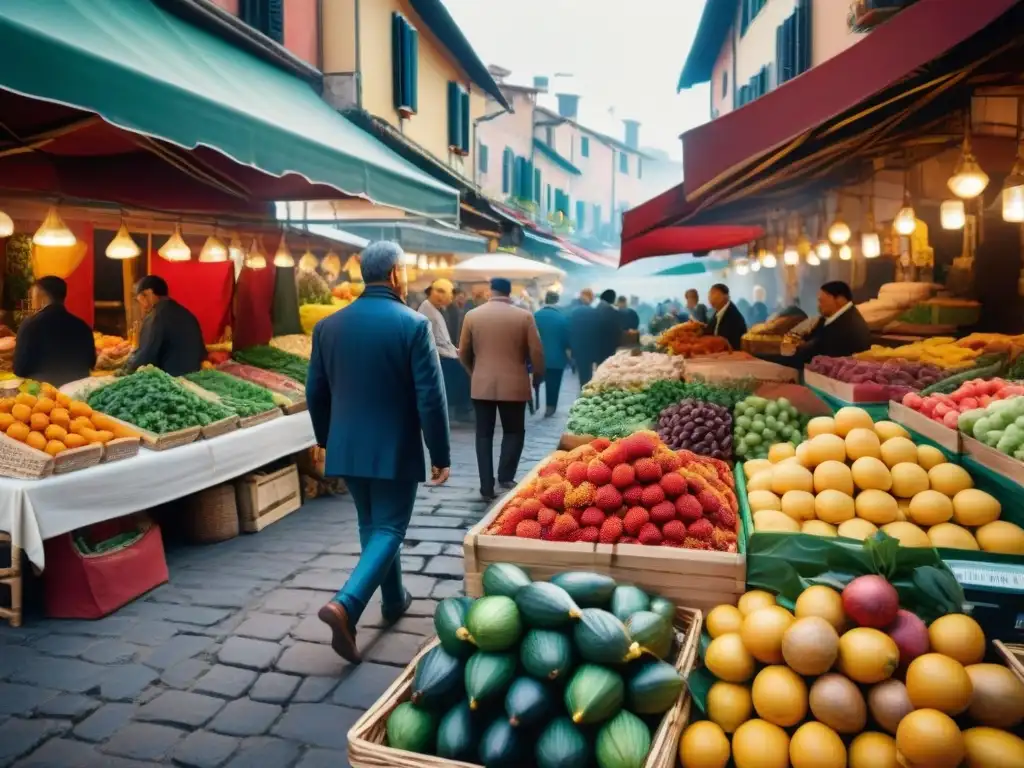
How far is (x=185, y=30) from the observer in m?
7.27

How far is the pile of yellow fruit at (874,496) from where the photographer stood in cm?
288

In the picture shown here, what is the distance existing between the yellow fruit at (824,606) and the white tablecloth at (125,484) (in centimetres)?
379

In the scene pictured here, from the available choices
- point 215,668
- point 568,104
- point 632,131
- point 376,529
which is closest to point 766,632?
point 376,529

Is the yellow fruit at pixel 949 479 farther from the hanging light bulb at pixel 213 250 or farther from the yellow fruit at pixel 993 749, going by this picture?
the hanging light bulb at pixel 213 250

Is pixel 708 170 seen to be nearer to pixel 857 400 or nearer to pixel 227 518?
pixel 857 400

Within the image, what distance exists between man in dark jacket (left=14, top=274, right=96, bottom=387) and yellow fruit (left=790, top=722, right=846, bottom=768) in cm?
620

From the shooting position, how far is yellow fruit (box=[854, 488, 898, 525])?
9.80 ft

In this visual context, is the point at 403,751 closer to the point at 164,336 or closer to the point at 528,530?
the point at 528,530

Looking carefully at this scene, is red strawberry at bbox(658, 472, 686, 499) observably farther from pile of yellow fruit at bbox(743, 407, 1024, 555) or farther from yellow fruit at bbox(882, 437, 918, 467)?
yellow fruit at bbox(882, 437, 918, 467)

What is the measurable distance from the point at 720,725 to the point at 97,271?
11.0 m

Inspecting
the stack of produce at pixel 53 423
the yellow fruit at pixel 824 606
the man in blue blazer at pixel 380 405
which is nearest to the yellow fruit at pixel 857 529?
the yellow fruit at pixel 824 606

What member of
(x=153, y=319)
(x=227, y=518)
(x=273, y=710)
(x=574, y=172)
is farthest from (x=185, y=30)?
(x=574, y=172)

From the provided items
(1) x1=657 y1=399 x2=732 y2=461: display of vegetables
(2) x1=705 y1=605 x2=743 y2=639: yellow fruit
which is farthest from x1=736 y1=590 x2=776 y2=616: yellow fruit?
(1) x1=657 y1=399 x2=732 y2=461: display of vegetables

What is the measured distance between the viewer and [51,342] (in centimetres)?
628
